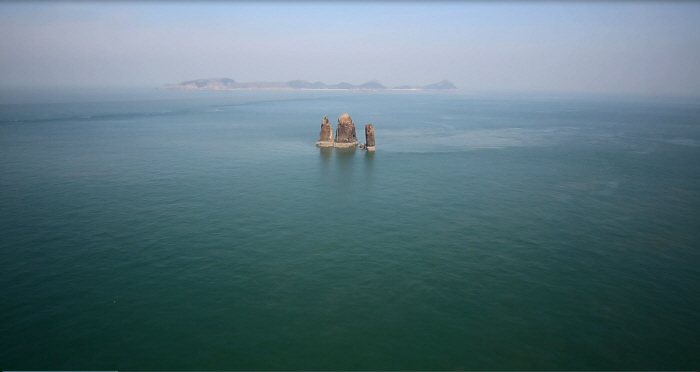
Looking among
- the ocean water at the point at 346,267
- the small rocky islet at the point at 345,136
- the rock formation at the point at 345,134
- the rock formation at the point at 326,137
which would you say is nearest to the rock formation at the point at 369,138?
the small rocky islet at the point at 345,136

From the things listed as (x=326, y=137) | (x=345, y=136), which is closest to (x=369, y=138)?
(x=345, y=136)

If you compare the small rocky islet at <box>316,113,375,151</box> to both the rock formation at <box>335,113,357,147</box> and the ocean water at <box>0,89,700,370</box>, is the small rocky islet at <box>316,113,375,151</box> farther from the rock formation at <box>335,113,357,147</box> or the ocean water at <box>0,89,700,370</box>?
the ocean water at <box>0,89,700,370</box>

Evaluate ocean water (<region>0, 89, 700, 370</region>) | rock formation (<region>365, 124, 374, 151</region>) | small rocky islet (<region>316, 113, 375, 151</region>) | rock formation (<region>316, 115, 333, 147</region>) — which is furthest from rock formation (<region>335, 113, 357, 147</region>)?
ocean water (<region>0, 89, 700, 370</region>)

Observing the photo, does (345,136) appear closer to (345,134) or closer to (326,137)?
(345,134)

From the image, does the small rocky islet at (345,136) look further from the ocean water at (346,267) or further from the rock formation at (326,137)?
the ocean water at (346,267)

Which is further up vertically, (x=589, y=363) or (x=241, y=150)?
(x=241, y=150)

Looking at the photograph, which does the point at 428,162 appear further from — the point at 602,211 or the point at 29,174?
the point at 29,174

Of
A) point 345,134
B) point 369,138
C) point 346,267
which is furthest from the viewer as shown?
point 345,134

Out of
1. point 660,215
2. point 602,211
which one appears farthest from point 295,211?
point 660,215
